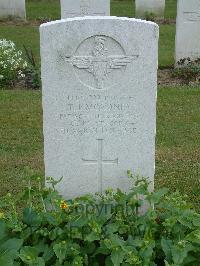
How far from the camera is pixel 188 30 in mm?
9734

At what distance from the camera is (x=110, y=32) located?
12.1 ft

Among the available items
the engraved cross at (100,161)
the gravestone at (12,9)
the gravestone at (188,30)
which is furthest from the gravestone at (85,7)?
the engraved cross at (100,161)

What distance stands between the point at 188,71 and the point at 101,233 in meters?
6.22

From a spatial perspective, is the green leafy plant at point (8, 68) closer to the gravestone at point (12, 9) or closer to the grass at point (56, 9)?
the gravestone at point (12, 9)

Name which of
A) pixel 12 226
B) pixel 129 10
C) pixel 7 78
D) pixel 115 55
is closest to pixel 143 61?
pixel 115 55

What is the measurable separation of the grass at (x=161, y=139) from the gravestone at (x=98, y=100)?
119 cm

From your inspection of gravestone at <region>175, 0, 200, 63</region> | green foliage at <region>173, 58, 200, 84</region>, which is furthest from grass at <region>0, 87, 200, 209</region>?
gravestone at <region>175, 0, 200, 63</region>

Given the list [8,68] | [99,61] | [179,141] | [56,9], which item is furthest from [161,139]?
[56,9]

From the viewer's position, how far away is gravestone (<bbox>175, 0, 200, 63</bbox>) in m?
9.56

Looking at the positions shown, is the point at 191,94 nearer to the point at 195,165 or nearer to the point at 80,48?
the point at 195,165

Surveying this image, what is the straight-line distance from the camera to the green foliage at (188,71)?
923 cm

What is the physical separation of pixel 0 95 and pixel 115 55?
15.9 feet

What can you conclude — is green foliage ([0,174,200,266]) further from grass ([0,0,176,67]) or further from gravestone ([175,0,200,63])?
grass ([0,0,176,67])

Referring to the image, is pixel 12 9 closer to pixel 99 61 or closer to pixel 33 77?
pixel 33 77
